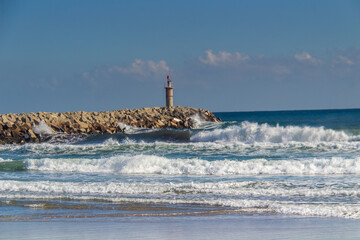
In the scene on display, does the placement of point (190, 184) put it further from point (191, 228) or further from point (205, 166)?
point (191, 228)

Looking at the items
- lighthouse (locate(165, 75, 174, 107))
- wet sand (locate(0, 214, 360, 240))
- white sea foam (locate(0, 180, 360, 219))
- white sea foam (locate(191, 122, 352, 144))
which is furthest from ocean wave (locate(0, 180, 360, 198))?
lighthouse (locate(165, 75, 174, 107))

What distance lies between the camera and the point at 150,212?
7.52 meters

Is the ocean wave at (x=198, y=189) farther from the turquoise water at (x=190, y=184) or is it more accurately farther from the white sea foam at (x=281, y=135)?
the white sea foam at (x=281, y=135)

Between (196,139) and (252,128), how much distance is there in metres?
3.39

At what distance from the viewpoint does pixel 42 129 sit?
26094 mm

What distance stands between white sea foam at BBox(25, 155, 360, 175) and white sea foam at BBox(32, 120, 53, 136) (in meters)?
11.7

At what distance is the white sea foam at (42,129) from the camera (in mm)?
25778

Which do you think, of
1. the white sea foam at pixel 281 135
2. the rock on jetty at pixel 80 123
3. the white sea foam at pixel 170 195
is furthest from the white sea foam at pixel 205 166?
the rock on jetty at pixel 80 123

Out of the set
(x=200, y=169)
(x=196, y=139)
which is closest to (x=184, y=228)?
(x=200, y=169)

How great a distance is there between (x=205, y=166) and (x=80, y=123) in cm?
1663

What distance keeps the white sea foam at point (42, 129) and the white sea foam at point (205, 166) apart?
11.7 meters

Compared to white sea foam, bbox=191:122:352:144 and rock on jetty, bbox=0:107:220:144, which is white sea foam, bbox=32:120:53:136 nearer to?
rock on jetty, bbox=0:107:220:144

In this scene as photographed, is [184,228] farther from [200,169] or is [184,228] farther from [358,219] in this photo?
[200,169]


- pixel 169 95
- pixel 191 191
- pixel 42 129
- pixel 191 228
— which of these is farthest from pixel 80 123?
pixel 191 228
